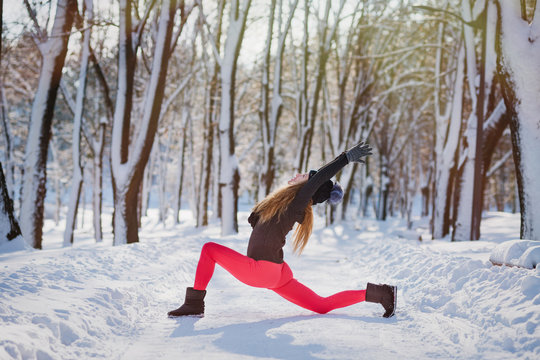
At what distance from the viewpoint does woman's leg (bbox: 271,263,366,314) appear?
4.36 m

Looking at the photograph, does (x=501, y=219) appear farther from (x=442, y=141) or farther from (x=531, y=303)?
(x=531, y=303)

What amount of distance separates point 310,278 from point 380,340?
3.97m

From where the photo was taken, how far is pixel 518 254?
4.60 m

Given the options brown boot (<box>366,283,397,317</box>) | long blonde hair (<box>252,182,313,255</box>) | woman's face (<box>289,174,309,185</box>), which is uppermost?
woman's face (<box>289,174,309,185</box>)

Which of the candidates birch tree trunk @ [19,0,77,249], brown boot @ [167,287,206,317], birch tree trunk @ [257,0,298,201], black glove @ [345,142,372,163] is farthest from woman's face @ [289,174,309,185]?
birch tree trunk @ [257,0,298,201]

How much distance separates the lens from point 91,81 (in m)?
23.7

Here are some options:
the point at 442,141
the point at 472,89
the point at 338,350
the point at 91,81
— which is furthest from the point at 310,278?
the point at 91,81

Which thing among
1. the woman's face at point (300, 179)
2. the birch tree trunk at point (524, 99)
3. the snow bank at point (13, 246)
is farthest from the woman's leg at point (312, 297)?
the snow bank at point (13, 246)

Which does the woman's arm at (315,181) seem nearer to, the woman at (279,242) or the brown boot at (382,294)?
the woman at (279,242)

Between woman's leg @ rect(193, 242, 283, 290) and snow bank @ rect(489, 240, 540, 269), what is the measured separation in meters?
2.33

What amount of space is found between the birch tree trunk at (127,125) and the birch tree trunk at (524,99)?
6899mm

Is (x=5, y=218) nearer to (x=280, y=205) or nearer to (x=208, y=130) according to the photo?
(x=280, y=205)

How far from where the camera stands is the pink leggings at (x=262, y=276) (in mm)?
4102

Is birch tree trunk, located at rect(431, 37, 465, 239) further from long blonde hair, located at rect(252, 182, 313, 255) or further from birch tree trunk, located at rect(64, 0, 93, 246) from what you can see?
birch tree trunk, located at rect(64, 0, 93, 246)
